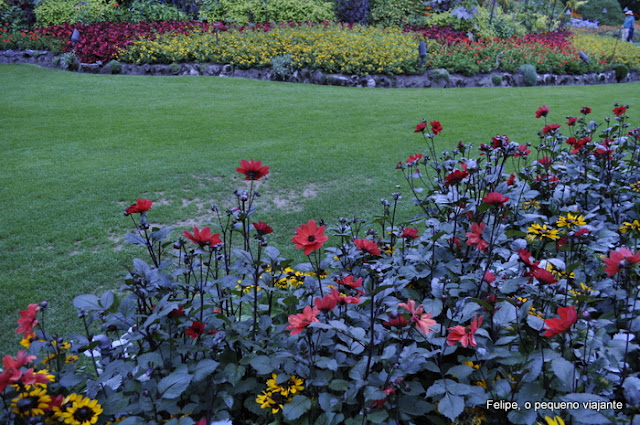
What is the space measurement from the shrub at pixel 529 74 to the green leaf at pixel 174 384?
11.3 m

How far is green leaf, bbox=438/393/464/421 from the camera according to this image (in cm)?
128

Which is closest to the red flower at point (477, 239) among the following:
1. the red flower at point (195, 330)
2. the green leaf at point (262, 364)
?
the green leaf at point (262, 364)

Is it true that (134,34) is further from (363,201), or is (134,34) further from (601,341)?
(601,341)

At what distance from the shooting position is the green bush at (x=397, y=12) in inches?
535

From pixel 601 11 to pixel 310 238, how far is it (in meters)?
31.3

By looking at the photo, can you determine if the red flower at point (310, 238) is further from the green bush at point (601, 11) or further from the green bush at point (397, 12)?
the green bush at point (601, 11)

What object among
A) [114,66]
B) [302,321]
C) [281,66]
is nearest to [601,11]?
[281,66]

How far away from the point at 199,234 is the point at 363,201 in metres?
2.97

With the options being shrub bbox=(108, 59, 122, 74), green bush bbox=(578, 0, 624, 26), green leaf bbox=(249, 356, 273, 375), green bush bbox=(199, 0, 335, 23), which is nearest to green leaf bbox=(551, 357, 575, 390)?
green leaf bbox=(249, 356, 273, 375)

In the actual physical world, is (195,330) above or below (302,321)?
below

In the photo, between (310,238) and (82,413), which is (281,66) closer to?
(310,238)

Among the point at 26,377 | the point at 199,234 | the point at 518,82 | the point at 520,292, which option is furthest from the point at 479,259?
the point at 518,82

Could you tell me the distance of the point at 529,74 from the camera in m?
10.8

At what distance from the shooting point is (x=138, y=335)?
4.91ft
